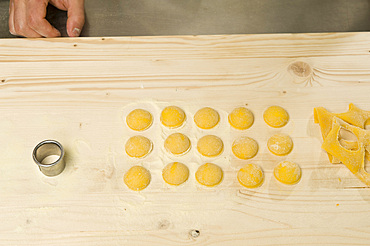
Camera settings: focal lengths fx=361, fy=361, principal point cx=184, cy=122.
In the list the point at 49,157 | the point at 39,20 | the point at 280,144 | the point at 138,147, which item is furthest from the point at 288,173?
the point at 39,20

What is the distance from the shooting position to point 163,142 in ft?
3.35

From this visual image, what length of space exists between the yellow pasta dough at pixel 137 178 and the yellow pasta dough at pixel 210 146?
16 cm

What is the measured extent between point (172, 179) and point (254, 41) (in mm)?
541

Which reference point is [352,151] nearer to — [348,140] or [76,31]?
[348,140]

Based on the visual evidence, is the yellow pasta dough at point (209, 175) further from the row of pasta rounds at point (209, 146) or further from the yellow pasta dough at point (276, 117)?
the yellow pasta dough at point (276, 117)

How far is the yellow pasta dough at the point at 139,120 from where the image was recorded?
3.36 feet

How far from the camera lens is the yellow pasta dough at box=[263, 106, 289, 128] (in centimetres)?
103

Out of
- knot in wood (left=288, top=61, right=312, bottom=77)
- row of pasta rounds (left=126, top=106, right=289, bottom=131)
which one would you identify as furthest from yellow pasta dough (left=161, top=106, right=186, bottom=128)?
knot in wood (left=288, top=61, right=312, bottom=77)

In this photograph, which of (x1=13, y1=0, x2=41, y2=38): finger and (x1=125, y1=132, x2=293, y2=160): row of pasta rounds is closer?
(x1=125, y1=132, x2=293, y2=160): row of pasta rounds

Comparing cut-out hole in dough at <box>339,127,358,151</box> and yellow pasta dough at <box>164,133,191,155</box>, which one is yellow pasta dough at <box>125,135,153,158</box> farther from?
cut-out hole in dough at <box>339,127,358,151</box>

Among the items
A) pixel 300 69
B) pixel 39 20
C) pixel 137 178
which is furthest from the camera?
pixel 39 20

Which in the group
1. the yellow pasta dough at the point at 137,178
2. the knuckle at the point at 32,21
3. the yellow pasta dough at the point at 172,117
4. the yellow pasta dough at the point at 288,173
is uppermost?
the knuckle at the point at 32,21

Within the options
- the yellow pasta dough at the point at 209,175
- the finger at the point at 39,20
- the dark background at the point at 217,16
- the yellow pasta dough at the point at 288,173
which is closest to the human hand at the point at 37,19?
the finger at the point at 39,20

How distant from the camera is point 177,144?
993 mm
